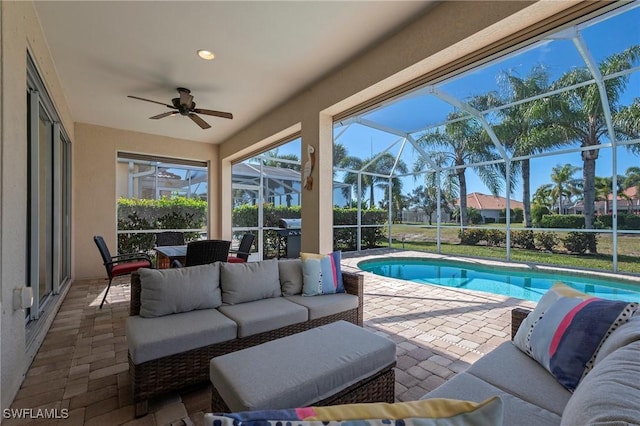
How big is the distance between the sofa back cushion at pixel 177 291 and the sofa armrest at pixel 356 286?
1.25 metres

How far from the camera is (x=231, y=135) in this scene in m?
6.20

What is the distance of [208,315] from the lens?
2215 mm

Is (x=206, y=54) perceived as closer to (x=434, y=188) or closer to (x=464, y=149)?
(x=464, y=149)

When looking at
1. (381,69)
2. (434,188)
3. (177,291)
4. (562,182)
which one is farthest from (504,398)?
(434,188)

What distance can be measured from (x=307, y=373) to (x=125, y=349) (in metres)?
2.13

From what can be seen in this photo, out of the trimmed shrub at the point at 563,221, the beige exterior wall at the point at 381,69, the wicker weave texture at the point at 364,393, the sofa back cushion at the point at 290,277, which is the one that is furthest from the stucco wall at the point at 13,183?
the trimmed shrub at the point at 563,221

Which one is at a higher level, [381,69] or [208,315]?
[381,69]

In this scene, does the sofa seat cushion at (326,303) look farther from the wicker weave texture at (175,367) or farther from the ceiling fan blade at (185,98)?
the ceiling fan blade at (185,98)

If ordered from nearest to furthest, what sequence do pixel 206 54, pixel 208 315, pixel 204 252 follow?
pixel 208 315
pixel 206 54
pixel 204 252

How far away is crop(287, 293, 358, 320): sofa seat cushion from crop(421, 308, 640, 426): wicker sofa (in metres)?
1.32

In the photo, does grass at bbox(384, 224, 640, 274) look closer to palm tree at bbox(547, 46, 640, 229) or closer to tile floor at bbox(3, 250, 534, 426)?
palm tree at bbox(547, 46, 640, 229)

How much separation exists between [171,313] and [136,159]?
16.9ft

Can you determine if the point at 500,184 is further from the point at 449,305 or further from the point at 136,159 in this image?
the point at 136,159

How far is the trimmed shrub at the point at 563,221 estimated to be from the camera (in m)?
7.04
